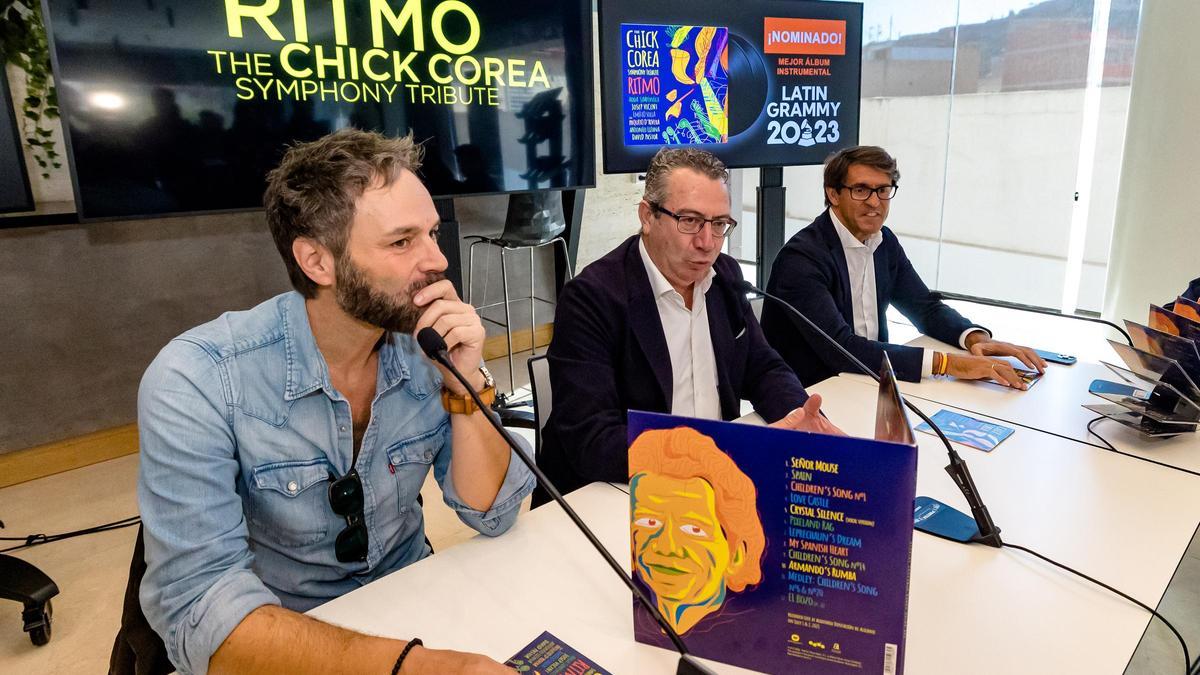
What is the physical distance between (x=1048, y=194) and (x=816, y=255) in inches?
142

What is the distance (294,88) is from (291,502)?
1.74 meters

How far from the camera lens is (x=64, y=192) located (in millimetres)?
3016

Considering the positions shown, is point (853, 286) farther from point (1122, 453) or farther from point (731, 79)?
point (731, 79)

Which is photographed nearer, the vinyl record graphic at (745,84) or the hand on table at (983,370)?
the hand on table at (983,370)

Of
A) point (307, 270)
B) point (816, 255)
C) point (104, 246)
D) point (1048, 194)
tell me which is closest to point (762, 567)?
point (307, 270)

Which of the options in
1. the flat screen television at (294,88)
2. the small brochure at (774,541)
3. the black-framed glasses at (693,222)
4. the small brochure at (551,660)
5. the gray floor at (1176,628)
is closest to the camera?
the small brochure at (774,541)

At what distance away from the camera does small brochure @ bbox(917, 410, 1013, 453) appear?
152 cm

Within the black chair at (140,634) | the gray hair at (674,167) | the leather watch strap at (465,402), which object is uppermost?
the gray hair at (674,167)

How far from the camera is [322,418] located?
113 centimetres

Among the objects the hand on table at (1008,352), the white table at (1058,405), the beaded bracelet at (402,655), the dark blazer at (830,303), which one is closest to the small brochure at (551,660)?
the beaded bracelet at (402,655)

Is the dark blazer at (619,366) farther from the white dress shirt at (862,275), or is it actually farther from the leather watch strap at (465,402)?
the white dress shirt at (862,275)

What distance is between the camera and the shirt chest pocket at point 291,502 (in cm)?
108

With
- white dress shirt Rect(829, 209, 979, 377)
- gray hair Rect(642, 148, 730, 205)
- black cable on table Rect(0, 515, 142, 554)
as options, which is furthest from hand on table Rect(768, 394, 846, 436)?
black cable on table Rect(0, 515, 142, 554)

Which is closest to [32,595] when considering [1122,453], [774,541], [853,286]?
[774,541]
